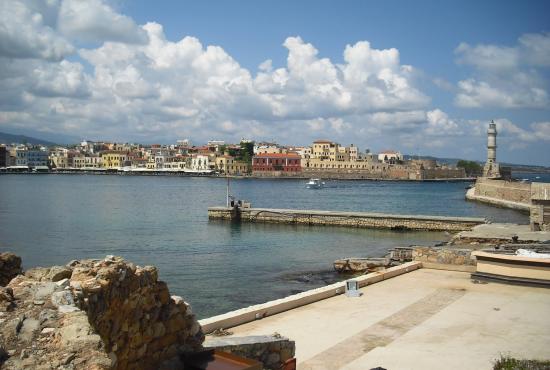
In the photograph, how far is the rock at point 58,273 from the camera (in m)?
4.58

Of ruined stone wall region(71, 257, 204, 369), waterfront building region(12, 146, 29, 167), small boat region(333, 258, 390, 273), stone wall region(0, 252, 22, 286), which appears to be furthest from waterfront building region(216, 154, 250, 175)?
ruined stone wall region(71, 257, 204, 369)

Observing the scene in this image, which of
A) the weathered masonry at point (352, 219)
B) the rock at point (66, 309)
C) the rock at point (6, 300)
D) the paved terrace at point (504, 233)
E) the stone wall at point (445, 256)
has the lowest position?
the weathered masonry at point (352, 219)

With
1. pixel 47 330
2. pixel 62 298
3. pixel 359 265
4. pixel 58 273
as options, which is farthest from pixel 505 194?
pixel 47 330

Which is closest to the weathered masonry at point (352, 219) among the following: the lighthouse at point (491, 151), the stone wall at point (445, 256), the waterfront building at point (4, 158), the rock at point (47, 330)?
the stone wall at point (445, 256)

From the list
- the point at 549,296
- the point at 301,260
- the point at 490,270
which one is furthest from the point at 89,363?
the point at 301,260

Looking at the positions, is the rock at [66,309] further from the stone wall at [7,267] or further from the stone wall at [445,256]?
the stone wall at [445,256]

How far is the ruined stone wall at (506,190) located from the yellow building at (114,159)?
11747cm

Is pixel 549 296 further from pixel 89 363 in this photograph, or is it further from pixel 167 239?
pixel 167 239

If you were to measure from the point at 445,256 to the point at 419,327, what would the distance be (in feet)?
20.3

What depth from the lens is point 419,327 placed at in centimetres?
908

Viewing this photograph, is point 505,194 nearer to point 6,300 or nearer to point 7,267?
point 7,267

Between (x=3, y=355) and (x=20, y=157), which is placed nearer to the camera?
(x=3, y=355)

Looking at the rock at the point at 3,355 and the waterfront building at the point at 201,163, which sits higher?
the waterfront building at the point at 201,163

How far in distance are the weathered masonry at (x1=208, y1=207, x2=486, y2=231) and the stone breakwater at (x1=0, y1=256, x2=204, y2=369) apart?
104 ft
